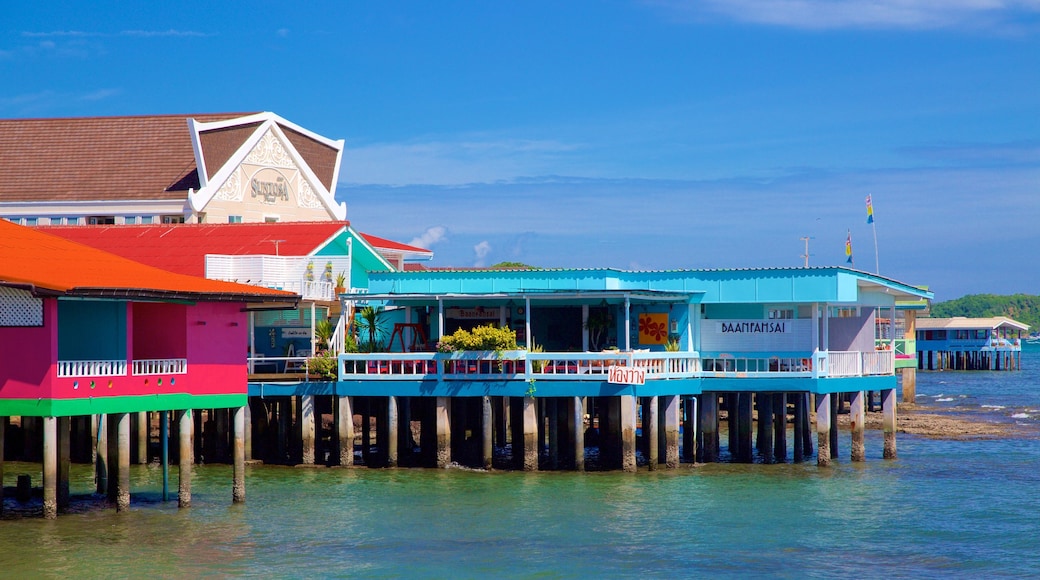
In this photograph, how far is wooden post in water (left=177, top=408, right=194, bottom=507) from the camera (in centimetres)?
3331

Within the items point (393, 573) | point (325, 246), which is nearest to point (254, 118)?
point (325, 246)

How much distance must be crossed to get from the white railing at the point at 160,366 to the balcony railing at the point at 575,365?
902cm

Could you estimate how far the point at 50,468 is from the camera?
30.7 metres

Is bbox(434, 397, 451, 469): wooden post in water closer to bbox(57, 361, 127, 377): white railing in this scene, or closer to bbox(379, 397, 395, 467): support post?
bbox(379, 397, 395, 467): support post

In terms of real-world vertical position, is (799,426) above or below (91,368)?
below

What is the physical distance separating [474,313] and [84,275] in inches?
631

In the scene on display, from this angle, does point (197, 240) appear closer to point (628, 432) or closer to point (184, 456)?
point (184, 456)

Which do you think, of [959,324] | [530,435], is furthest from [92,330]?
[959,324]

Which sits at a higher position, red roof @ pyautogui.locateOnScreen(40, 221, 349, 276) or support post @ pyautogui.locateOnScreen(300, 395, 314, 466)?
red roof @ pyautogui.locateOnScreen(40, 221, 349, 276)

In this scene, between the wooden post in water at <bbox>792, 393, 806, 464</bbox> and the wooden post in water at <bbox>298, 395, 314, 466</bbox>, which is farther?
the wooden post in water at <bbox>792, 393, 806, 464</bbox>

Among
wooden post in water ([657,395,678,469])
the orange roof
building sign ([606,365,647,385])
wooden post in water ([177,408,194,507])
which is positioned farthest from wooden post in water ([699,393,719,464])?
wooden post in water ([177,408,194,507])

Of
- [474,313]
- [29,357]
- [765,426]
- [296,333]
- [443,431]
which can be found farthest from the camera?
[296,333]

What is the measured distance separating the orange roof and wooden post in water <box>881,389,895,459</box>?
2025 centimetres

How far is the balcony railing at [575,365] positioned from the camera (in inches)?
1571
